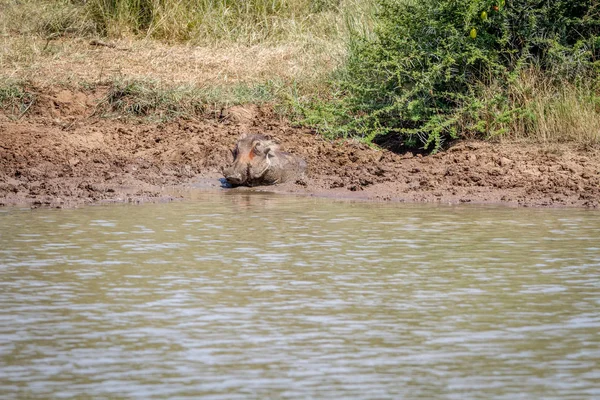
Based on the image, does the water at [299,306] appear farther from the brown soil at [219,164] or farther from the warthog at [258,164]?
the warthog at [258,164]

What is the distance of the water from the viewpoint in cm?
423

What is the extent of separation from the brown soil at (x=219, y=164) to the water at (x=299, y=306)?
4.17ft

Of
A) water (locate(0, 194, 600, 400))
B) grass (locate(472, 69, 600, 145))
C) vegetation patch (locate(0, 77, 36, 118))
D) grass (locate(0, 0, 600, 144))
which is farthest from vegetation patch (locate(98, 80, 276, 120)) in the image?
water (locate(0, 194, 600, 400))

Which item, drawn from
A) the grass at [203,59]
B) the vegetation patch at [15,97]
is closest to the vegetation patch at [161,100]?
the grass at [203,59]

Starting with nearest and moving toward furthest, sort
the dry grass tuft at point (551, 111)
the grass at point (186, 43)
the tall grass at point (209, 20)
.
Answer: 1. the dry grass tuft at point (551, 111)
2. the grass at point (186, 43)
3. the tall grass at point (209, 20)

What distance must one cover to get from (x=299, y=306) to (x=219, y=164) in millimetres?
5831

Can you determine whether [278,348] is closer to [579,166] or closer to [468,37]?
[579,166]

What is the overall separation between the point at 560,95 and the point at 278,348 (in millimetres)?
7397

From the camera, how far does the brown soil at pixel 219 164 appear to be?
9836mm

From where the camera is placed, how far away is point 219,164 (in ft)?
36.6

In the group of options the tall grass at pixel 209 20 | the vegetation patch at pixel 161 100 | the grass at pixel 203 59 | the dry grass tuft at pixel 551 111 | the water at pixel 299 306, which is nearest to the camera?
the water at pixel 299 306

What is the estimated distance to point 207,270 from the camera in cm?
635

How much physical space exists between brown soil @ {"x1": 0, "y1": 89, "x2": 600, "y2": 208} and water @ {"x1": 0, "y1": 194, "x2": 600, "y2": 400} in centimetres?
127

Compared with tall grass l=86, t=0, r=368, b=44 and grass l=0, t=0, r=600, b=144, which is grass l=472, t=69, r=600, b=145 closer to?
grass l=0, t=0, r=600, b=144
